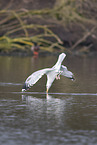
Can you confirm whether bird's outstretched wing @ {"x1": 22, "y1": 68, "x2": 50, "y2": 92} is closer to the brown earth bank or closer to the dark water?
the dark water

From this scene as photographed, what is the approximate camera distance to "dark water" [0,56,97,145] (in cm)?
729

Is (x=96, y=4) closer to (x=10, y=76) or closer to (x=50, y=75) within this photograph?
(x=10, y=76)

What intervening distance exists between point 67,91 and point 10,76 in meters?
3.80

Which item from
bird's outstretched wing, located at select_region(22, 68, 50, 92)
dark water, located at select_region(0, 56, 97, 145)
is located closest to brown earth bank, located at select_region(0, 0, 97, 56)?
dark water, located at select_region(0, 56, 97, 145)

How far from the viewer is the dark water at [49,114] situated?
7289 millimetres

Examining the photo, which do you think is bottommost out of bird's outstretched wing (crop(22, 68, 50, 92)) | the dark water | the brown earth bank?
the dark water

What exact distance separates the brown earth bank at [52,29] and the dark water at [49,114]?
13.4m

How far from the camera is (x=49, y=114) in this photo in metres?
9.16

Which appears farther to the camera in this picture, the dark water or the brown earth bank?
the brown earth bank

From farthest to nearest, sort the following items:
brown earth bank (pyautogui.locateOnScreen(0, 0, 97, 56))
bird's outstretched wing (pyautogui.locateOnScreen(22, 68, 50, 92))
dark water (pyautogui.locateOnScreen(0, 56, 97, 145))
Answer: brown earth bank (pyautogui.locateOnScreen(0, 0, 97, 56)), bird's outstretched wing (pyautogui.locateOnScreen(22, 68, 50, 92)), dark water (pyautogui.locateOnScreen(0, 56, 97, 145))

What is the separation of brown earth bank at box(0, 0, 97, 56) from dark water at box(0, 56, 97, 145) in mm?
13422

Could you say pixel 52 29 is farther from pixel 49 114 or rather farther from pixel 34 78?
pixel 49 114

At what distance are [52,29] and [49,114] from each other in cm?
2106

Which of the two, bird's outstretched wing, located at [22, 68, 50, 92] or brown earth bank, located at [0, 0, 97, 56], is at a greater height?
brown earth bank, located at [0, 0, 97, 56]
